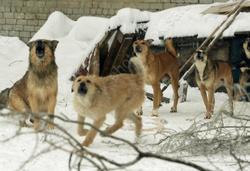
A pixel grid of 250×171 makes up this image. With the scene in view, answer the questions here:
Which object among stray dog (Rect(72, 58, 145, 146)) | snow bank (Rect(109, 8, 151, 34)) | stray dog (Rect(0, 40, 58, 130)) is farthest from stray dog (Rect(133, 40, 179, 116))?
stray dog (Rect(72, 58, 145, 146))

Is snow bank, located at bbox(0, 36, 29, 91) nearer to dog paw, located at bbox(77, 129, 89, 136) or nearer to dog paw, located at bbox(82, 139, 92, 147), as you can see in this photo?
dog paw, located at bbox(77, 129, 89, 136)

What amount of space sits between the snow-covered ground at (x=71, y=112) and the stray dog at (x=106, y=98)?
0.22m

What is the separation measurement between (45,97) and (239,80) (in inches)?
194

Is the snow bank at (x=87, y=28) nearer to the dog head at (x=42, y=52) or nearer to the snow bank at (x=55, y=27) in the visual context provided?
the snow bank at (x=55, y=27)

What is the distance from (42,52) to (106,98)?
5.29ft

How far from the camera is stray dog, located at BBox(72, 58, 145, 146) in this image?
6.24 meters

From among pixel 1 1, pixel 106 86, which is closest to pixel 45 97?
pixel 106 86

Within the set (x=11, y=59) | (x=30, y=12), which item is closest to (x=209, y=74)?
(x=11, y=59)

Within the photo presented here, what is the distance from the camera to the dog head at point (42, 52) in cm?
755

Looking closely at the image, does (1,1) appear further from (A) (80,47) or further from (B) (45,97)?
(B) (45,97)

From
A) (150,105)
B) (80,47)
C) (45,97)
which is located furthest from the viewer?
(80,47)

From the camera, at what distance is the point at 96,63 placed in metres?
12.5

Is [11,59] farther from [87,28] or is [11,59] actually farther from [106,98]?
[106,98]

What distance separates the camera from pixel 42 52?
7.62m
